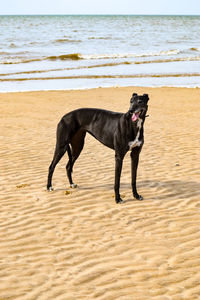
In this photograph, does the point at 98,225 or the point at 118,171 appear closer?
the point at 98,225

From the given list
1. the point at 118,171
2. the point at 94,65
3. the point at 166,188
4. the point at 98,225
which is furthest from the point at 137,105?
the point at 94,65

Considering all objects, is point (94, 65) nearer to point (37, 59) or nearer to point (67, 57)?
point (67, 57)

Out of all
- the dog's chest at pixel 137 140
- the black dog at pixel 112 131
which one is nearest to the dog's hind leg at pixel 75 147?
the black dog at pixel 112 131

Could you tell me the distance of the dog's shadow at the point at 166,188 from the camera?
23.9 ft

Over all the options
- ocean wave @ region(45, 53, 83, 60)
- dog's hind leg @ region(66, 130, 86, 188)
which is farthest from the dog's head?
ocean wave @ region(45, 53, 83, 60)

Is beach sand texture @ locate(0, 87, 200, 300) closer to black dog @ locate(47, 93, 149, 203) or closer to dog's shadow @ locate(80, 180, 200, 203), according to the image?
dog's shadow @ locate(80, 180, 200, 203)

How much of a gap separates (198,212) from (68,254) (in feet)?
7.79

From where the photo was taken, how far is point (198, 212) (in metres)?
6.57

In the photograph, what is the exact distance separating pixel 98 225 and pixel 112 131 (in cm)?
152

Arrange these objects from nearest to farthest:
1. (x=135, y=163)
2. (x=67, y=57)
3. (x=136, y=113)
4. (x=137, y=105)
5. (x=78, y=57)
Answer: (x=137, y=105), (x=136, y=113), (x=135, y=163), (x=67, y=57), (x=78, y=57)

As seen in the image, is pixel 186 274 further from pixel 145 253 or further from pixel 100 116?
pixel 100 116

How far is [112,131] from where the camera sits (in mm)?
6691

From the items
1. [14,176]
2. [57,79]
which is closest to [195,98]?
[57,79]

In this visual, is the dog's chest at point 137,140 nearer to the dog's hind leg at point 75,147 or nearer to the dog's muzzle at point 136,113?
the dog's muzzle at point 136,113
